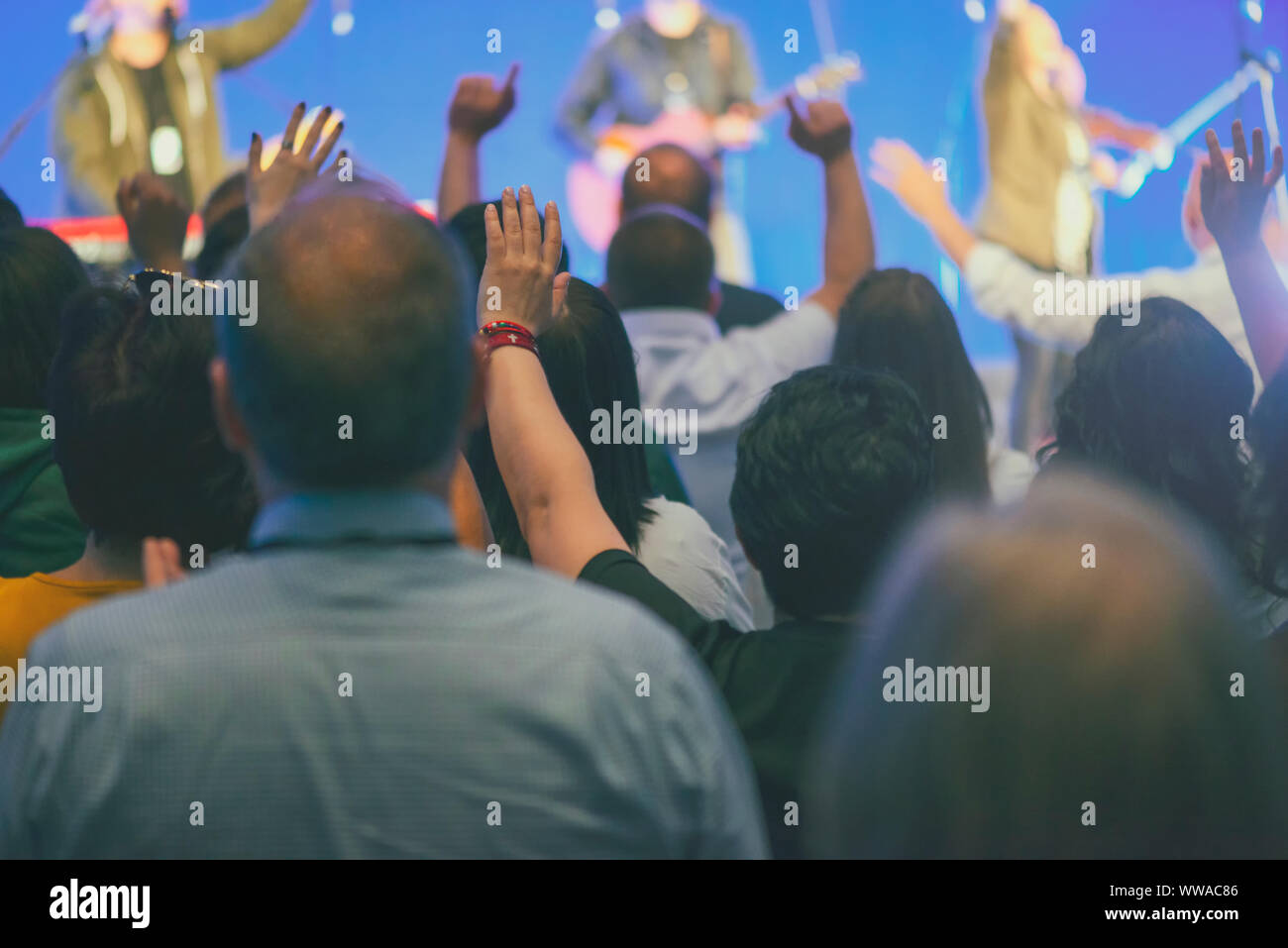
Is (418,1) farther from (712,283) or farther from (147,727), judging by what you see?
(147,727)

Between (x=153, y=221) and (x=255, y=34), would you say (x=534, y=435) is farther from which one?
(x=255, y=34)

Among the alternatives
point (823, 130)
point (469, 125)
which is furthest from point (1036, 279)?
point (469, 125)

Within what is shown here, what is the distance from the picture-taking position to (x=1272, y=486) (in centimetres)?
162

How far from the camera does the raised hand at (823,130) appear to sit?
8.12 feet

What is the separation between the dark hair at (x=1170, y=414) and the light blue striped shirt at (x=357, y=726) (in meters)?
0.97

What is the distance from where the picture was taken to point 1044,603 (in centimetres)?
80

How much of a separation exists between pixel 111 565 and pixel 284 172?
0.58 meters

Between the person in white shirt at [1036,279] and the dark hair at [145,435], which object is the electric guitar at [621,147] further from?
the dark hair at [145,435]

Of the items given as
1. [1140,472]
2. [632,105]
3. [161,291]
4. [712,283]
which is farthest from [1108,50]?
[161,291]

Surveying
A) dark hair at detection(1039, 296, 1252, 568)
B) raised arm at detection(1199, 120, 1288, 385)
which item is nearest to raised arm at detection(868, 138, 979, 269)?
raised arm at detection(1199, 120, 1288, 385)

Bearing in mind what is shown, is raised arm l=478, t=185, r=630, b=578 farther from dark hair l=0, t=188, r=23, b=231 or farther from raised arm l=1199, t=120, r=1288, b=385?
dark hair l=0, t=188, r=23, b=231

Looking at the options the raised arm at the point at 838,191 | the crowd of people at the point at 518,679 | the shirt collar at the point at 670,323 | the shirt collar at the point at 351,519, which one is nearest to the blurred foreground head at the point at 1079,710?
the crowd of people at the point at 518,679

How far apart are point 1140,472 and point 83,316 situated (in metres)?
1.18

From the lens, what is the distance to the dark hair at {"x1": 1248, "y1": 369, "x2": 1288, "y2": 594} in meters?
1.58
